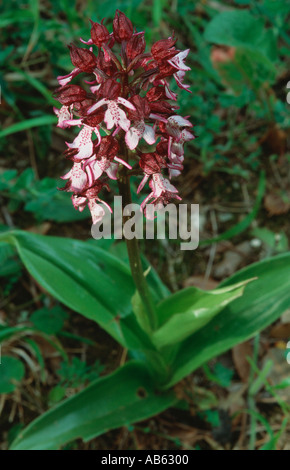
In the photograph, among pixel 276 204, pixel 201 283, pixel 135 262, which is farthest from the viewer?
pixel 276 204

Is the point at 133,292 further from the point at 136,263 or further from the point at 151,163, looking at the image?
the point at 151,163

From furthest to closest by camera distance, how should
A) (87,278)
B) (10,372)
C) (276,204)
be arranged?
(276,204)
(10,372)
(87,278)

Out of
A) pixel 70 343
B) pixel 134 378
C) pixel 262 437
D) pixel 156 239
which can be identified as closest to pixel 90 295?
pixel 134 378

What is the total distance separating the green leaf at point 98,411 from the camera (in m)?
1.48

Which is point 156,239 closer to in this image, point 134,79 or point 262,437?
point 262,437

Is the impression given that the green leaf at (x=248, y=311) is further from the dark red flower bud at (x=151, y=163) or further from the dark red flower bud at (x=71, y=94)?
the dark red flower bud at (x=71, y=94)

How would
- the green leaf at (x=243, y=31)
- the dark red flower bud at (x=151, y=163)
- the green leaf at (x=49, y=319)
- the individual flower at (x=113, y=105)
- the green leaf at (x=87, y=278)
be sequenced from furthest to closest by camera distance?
the green leaf at (x=243, y=31)
the green leaf at (x=49, y=319)
the green leaf at (x=87, y=278)
the dark red flower bud at (x=151, y=163)
the individual flower at (x=113, y=105)

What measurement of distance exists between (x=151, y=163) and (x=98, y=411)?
0.94 m

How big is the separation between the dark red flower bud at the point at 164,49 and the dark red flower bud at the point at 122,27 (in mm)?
68

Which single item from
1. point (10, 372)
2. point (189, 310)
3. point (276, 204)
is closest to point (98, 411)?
point (10, 372)

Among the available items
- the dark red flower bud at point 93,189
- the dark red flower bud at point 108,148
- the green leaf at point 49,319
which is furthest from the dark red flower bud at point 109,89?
the green leaf at point 49,319

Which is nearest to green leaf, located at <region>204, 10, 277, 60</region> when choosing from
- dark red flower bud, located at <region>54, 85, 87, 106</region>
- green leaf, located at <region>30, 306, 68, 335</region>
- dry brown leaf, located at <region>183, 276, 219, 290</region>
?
dry brown leaf, located at <region>183, 276, 219, 290</region>

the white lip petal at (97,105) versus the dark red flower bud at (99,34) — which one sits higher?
the dark red flower bud at (99,34)

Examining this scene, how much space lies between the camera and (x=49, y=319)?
6.18ft
